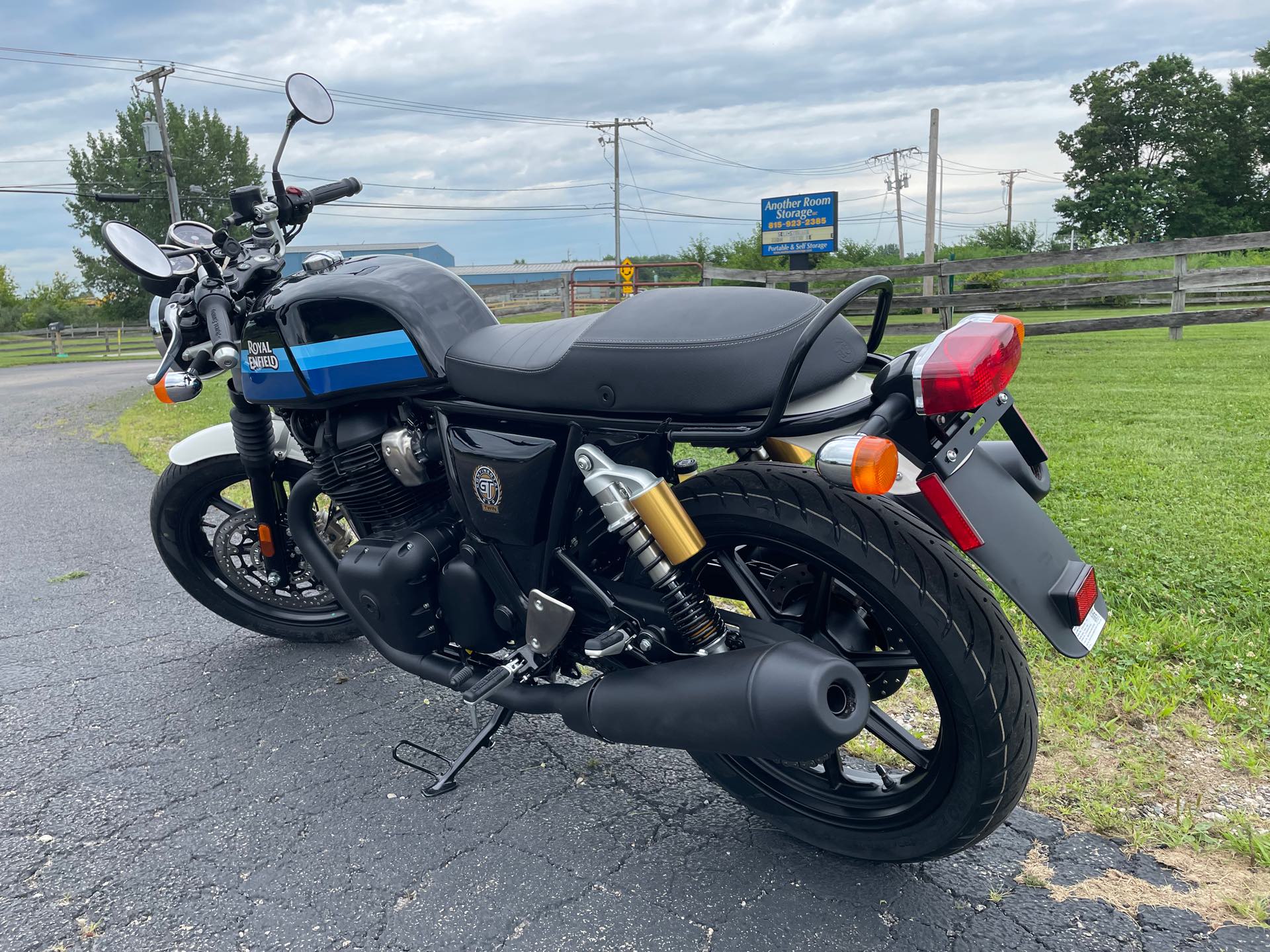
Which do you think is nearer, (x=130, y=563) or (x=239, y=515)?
(x=239, y=515)

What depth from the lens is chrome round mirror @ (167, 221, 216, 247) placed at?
2982 mm

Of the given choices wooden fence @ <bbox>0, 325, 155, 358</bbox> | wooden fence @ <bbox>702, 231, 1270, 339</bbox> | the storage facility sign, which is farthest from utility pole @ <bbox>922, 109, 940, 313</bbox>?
wooden fence @ <bbox>0, 325, 155, 358</bbox>

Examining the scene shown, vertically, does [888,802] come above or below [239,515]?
below

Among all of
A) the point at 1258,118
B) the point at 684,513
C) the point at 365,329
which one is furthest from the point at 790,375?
the point at 1258,118

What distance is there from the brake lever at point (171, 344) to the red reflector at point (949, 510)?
7.34 ft

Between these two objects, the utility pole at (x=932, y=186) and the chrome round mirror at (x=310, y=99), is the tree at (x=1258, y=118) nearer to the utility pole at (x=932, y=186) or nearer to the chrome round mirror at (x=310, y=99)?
the utility pole at (x=932, y=186)

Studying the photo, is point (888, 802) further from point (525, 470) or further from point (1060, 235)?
point (1060, 235)

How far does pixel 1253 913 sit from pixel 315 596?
3.00 meters

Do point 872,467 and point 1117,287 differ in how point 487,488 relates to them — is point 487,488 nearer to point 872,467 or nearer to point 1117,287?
point 872,467

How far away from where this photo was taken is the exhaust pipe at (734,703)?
1.71 m

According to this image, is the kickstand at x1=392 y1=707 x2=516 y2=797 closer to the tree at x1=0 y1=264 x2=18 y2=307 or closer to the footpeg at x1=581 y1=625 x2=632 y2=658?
the footpeg at x1=581 y1=625 x2=632 y2=658

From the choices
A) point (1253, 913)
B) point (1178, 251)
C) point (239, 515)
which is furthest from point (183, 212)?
point (1253, 913)

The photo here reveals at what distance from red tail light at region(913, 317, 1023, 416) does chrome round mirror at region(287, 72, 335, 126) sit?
2151 millimetres

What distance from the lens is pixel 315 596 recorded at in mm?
3453
